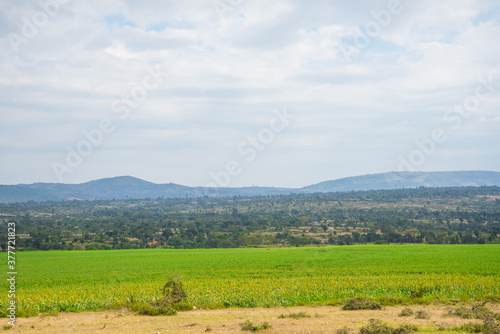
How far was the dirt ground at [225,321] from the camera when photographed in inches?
531

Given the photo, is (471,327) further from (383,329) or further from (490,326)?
(383,329)

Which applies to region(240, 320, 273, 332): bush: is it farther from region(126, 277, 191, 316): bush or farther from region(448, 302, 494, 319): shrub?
region(448, 302, 494, 319): shrub

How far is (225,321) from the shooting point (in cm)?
1477

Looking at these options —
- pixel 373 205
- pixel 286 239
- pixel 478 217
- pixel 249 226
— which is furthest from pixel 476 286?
pixel 373 205

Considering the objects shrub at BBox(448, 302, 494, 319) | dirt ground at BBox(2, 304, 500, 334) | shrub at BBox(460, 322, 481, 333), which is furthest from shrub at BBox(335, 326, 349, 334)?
shrub at BBox(448, 302, 494, 319)

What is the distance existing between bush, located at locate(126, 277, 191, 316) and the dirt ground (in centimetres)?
46

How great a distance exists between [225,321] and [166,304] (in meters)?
3.50

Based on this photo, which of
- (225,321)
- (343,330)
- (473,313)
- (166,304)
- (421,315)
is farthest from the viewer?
(166,304)

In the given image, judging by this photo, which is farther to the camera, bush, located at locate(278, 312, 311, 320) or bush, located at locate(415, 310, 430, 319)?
bush, located at locate(278, 312, 311, 320)

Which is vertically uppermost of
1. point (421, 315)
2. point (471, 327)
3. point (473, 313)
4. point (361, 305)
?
point (471, 327)

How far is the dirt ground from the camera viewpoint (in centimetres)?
1350

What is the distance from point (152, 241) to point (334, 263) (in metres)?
72.1

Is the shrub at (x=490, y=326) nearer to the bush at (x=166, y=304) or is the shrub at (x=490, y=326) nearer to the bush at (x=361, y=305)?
the bush at (x=361, y=305)

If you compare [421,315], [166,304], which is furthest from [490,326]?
[166,304]
